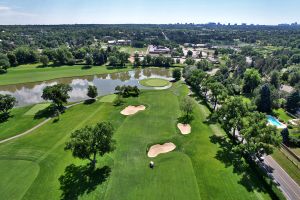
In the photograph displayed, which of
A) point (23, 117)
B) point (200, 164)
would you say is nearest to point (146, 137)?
point (200, 164)

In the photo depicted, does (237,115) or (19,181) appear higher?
(237,115)

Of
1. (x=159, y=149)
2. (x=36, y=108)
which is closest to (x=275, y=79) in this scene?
(x=159, y=149)

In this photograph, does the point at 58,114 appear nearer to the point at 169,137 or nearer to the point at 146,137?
the point at 146,137

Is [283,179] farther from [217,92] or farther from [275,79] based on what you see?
[275,79]

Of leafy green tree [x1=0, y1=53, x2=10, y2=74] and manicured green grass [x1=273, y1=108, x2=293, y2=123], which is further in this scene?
leafy green tree [x1=0, y1=53, x2=10, y2=74]

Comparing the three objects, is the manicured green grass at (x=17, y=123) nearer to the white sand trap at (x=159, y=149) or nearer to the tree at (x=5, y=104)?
the tree at (x=5, y=104)

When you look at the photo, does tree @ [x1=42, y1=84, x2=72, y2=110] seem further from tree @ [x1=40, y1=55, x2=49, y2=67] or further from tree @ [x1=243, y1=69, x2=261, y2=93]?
tree @ [x1=40, y1=55, x2=49, y2=67]

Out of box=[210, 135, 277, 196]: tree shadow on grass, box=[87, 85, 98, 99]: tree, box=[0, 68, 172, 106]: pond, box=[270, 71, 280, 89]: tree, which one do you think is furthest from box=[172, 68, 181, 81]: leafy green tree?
box=[210, 135, 277, 196]: tree shadow on grass

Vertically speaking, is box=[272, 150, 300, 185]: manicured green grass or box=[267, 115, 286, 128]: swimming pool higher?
box=[267, 115, 286, 128]: swimming pool
